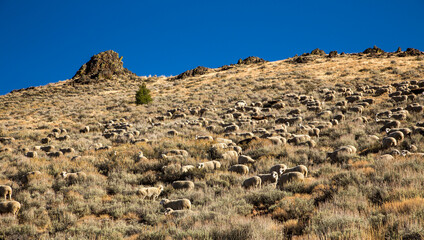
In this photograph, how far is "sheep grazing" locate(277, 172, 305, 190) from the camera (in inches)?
298

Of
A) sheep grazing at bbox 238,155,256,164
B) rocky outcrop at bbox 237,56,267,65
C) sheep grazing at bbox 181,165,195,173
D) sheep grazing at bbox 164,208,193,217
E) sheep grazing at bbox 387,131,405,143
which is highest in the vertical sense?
rocky outcrop at bbox 237,56,267,65

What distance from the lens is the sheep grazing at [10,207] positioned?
6883 millimetres

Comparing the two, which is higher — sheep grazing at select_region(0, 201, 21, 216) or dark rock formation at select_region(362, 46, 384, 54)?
dark rock formation at select_region(362, 46, 384, 54)

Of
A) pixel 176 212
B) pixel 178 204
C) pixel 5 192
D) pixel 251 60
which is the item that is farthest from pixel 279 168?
pixel 251 60

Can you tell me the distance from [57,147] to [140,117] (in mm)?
10454

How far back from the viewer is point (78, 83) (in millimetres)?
55219

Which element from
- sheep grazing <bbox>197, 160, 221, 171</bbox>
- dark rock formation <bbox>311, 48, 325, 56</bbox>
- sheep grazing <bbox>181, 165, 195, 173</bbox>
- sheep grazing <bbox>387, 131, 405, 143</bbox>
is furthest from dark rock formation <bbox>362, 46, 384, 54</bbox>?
sheep grazing <bbox>181, 165, 195, 173</bbox>

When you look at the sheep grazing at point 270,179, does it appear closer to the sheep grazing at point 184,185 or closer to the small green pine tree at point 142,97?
the sheep grazing at point 184,185

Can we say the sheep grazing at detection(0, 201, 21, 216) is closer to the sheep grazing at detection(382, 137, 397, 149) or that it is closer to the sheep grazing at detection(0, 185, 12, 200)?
the sheep grazing at detection(0, 185, 12, 200)

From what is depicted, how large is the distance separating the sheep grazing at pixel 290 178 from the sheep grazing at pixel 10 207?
719 cm

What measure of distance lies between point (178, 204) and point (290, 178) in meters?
3.34

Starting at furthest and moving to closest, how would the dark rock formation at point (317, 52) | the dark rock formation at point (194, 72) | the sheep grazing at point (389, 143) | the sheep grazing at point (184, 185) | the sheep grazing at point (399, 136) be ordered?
the dark rock formation at point (317, 52) < the dark rock formation at point (194, 72) < the sheep grazing at point (399, 136) < the sheep grazing at point (389, 143) < the sheep grazing at point (184, 185)

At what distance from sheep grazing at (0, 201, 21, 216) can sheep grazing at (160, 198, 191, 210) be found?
3.92m

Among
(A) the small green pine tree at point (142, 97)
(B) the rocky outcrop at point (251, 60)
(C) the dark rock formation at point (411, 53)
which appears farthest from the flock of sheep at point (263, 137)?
(B) the rocky outcrop at point (251, 60)
